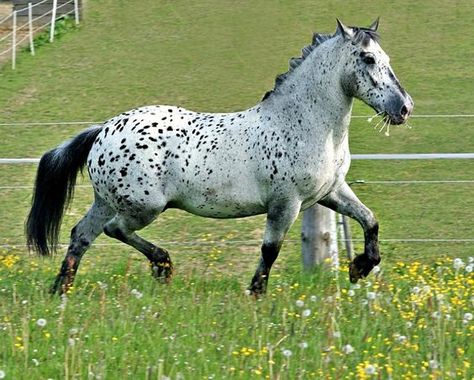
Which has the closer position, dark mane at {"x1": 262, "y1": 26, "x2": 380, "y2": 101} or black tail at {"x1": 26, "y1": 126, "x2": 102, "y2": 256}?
dark mane at {"x1": 262, "y1": 26, "x2": 380, "y2": 101}

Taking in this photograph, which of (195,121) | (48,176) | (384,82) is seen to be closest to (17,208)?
(48,176)

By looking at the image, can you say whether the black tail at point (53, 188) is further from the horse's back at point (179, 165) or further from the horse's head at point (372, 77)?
the horse's head at point (372, 77)

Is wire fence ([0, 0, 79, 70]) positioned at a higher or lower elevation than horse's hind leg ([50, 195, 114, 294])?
lower

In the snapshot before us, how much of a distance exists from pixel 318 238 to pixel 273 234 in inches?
30.1

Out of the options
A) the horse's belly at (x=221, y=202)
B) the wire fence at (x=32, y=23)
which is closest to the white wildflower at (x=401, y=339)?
the horse's belly at (x=221, y=202)

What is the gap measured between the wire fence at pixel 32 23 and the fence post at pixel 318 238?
38.3 feet

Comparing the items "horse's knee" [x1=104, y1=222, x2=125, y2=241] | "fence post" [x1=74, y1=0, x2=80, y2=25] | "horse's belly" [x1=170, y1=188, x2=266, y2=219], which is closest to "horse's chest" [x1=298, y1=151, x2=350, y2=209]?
"horse's belly" [x1=170, y1=188, x2=266, y2=219]

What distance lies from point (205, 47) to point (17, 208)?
8.32 m

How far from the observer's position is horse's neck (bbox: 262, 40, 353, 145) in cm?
796

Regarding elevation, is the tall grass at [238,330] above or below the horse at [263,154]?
below

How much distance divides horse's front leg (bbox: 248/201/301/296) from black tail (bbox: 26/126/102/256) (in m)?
1.39

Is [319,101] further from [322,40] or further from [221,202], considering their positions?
[221,202]

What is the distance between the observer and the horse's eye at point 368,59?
25.3 ft

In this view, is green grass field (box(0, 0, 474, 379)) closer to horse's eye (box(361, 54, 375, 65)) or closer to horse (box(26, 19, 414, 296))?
horse (box(26, 19, 414, 296))
